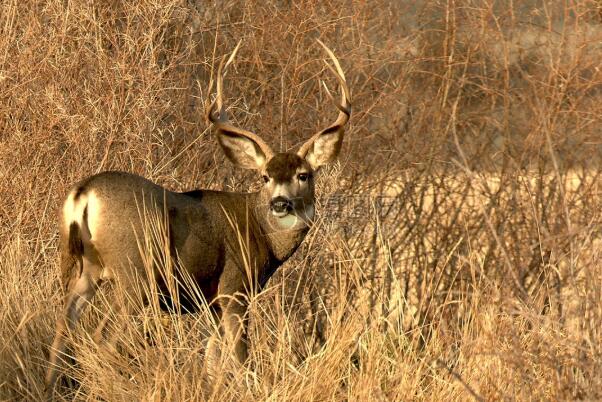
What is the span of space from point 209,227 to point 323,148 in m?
0.88

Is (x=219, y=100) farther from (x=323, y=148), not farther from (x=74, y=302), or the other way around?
(x=74, y=302)

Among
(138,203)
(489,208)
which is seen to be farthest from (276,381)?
(489,208)

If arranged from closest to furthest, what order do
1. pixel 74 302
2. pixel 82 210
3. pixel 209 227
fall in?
1. pixel 82 210
2. pixel 74 302
3. pixel 209 227

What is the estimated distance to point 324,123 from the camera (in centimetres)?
807

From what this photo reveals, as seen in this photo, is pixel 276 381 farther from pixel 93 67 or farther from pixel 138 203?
pixel 93 67

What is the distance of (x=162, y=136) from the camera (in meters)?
7.34

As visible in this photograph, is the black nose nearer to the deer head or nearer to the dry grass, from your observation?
the deer head

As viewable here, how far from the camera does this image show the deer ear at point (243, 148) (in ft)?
21.8

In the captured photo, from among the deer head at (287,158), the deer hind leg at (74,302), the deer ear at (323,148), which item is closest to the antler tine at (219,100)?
the deer head at (287,158)

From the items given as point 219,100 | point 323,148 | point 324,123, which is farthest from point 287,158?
point 324,123

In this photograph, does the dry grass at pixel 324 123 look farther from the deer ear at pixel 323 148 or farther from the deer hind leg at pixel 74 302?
the deer ear at pixel 323 148

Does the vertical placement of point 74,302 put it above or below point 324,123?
below

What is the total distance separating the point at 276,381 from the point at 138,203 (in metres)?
1.26

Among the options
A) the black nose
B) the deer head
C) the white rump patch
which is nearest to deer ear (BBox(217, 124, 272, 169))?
the deer head
